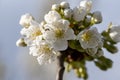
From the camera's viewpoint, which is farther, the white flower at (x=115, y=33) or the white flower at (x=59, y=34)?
the white flower at (x=115, y=33)

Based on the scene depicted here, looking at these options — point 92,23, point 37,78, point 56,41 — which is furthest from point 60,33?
point 37,78

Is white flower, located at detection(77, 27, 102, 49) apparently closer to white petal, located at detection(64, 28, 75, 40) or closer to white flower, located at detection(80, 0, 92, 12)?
white petal, located at detection(64, 28, 75, 40)

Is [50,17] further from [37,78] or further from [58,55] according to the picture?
[37,78]

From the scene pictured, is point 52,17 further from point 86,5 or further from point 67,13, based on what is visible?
point 86,5

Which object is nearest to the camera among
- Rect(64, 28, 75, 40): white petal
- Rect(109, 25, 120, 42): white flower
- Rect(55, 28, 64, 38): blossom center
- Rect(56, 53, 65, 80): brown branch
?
Rect(56, 53, 65, 80): brown branch

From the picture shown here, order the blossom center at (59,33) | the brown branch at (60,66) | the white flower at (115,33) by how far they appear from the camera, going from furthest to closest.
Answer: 1. the white flower at (115,33)
2. the blossom center at (59,33)
3. the brown branch at (60,66)

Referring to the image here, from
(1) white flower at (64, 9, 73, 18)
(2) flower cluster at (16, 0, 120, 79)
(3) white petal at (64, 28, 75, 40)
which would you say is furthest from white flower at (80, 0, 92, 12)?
(3) white petal at (64, 28, 75, 40)

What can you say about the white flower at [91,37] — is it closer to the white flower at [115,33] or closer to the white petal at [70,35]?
the white petal at [70,35]

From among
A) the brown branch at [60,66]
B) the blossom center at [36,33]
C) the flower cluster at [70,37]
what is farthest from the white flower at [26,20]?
the brown branch at [60,66]
